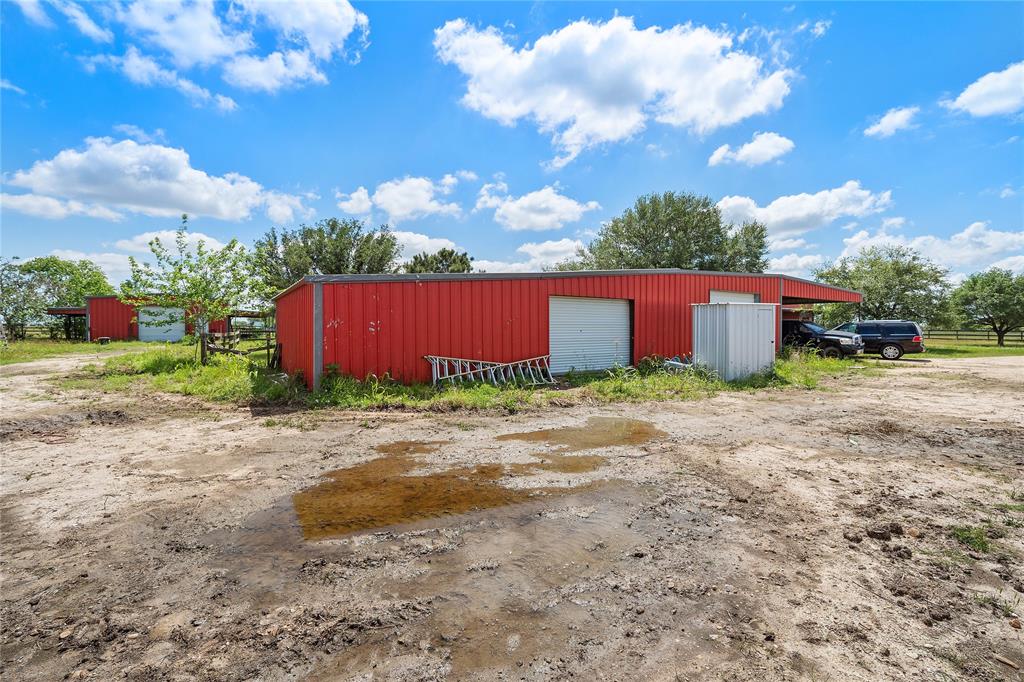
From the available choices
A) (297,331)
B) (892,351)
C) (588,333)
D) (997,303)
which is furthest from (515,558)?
(997,303)

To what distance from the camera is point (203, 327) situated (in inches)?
613

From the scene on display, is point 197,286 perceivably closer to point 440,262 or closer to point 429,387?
point 429,387

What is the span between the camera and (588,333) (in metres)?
12.8

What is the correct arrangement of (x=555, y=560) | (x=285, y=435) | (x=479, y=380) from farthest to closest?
1. (x=479, y=380)
2. (x=285, y=435)
3. (x=555, y=560)

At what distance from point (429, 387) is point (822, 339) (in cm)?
1659

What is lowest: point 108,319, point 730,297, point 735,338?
point 735,338

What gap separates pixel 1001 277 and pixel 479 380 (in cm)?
4008

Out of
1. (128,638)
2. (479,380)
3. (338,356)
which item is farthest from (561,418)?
(128,638)

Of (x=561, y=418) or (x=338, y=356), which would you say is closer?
(x=561, y=418)

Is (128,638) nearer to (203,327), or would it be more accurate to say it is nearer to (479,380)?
(479,380)

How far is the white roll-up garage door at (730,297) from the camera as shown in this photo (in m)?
15.5

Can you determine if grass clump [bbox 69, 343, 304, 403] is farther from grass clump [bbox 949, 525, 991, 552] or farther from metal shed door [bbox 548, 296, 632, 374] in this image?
grass clump [bbox 949, 525, 991, 552]

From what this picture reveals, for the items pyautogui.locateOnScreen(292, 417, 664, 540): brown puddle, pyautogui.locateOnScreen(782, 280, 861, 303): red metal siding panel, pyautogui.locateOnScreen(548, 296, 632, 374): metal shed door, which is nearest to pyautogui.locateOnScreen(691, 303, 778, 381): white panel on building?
pyautogui.locateOnScreen(548, 296, 632, 374): metal shed door

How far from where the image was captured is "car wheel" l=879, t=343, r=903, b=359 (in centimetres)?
1869
